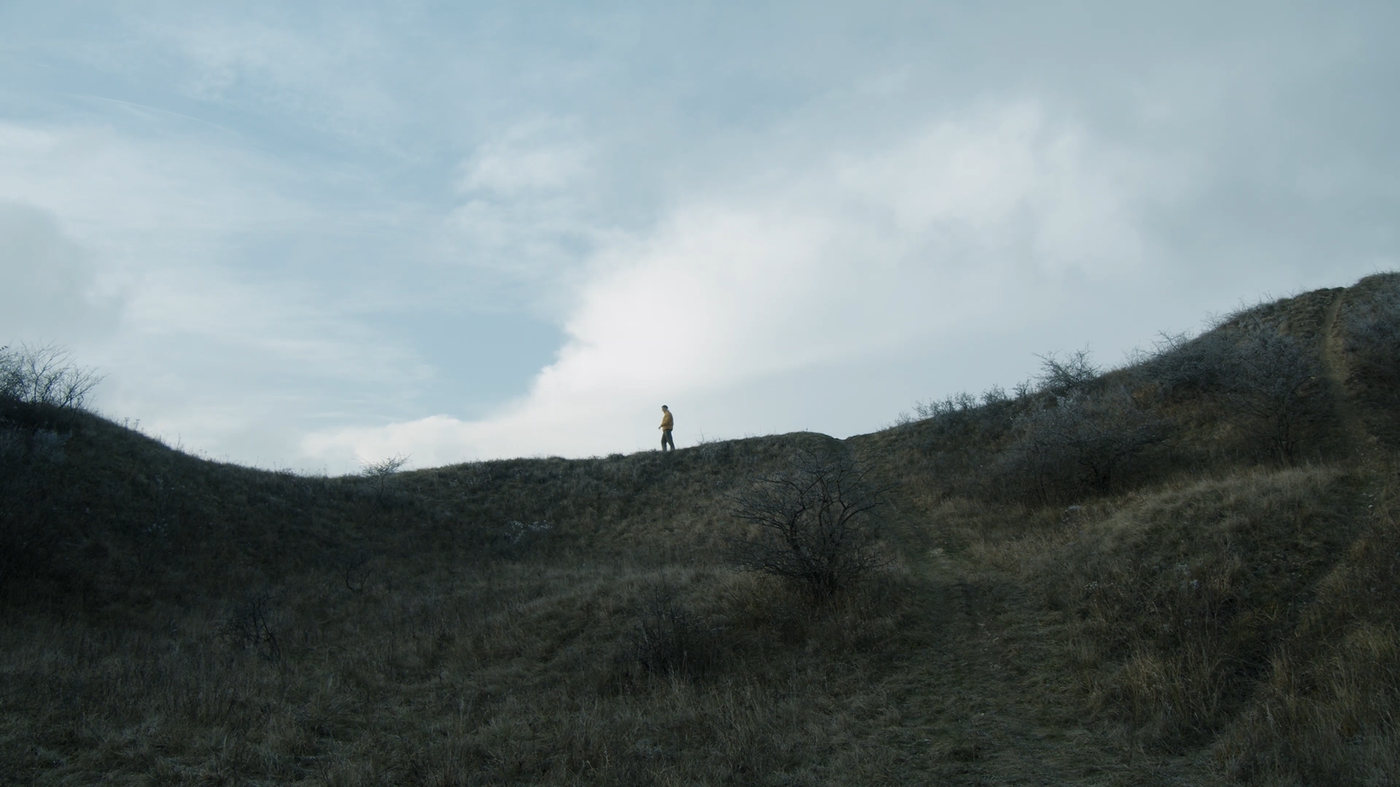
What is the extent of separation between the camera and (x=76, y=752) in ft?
22.8

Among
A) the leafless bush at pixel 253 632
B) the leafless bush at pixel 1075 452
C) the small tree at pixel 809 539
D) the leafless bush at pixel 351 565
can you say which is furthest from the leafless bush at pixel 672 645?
the leafless bush at pixel 351 565

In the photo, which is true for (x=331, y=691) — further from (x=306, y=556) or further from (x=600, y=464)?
(x=600, y=464)

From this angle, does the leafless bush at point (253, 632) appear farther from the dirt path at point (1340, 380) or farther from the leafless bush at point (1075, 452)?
the dirt path at point (1340, 380)

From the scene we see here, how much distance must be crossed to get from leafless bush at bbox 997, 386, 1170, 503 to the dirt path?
3.44m

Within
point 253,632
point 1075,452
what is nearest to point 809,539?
point 1075,452

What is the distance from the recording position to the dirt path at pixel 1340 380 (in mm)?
15148

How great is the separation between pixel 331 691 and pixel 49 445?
14.7 meters

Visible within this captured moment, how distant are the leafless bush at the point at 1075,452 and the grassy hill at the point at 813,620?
8cm

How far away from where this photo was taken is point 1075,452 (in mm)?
18359

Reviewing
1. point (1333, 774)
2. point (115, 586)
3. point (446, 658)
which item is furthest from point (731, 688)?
point (115, 586)

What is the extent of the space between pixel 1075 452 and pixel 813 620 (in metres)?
10.2

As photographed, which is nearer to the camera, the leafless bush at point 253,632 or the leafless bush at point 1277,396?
the leafless bush at point 253,632

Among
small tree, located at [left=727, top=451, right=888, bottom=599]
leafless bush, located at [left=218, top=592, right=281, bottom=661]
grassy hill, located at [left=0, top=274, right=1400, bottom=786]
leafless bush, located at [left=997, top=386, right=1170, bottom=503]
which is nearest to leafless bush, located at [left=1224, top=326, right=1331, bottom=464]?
grassy hill, located at [left=0, top=274, right=1400, bottom=786]

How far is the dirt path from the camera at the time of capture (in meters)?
15.1
